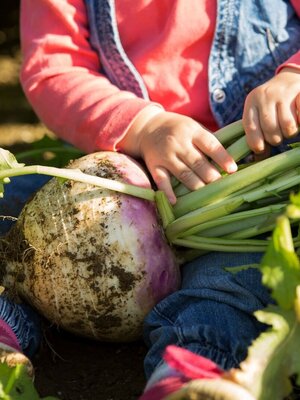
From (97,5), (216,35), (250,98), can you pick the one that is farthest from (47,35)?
(250,98)

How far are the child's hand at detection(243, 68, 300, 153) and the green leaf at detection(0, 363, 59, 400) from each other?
60 centimetres

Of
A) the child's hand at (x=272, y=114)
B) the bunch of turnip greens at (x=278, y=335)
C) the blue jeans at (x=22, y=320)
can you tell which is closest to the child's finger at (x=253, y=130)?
the child's hand at (x=272, y=114)

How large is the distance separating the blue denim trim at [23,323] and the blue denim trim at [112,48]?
536 millimetres

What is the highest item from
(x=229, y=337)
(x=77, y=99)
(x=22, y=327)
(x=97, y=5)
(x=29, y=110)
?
(x=97, y=5)

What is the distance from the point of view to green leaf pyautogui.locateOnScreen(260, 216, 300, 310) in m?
1.20

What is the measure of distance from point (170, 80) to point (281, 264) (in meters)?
0.76

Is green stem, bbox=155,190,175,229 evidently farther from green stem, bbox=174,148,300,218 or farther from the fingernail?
the fingernail

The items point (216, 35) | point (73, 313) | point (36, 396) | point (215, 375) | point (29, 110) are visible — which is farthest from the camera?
point (29, 110)

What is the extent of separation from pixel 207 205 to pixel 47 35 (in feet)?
1.99

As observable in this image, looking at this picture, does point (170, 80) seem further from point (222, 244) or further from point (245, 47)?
point (222, 244)

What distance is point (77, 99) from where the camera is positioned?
1854 mm

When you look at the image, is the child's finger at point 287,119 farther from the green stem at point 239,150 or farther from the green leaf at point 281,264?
the green leaf at point 281,264

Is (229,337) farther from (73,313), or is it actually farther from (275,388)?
(73,313)

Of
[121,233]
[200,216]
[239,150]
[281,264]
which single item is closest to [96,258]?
[121,233]
